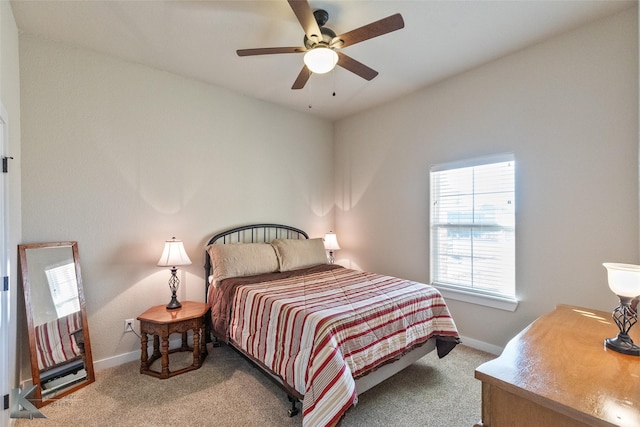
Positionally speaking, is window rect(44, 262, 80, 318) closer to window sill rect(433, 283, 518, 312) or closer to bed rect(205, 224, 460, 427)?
bed rect(205, 224, 460, 427)

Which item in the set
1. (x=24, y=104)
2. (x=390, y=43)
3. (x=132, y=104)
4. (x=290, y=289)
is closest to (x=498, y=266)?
(x=290, y=289)

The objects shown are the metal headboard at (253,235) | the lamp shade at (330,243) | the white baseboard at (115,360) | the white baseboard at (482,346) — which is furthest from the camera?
the lamp shade at (330,243)

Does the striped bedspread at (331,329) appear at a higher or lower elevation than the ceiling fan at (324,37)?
lower

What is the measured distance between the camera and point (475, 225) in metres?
3.01

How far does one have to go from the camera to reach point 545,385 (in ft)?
3.21

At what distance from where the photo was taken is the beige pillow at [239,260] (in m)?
2.90

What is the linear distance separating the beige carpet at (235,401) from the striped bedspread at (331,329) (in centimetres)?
28

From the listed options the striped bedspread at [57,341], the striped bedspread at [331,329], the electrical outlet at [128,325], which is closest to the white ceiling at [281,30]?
the striped bedspread at [331,329]

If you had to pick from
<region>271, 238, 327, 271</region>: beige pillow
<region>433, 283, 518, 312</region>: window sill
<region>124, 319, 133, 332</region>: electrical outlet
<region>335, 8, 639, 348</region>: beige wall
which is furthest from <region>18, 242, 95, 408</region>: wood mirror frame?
<region>433, 283, 518, 312</region>: window sill

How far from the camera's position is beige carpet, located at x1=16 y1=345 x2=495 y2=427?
193cm

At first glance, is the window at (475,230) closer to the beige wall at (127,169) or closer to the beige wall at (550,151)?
the beige wall at (550,151)

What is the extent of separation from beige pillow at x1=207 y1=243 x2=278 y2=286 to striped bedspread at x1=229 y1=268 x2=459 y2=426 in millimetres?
368

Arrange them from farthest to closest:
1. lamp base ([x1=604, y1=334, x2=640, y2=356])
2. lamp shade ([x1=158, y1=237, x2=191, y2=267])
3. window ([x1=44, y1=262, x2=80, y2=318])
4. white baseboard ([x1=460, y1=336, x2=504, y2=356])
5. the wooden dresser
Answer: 1. white baseboard ([x1=460, y1=336, x2=504, y2=356])
2. lamp shade ([x1=158, y1=237, x2=191, y2=267])
3. window ([x1=44, y1=262, x2=80, y2=318])
4. lamp base ([x1=604, y1=334, x2=640, y2=356])
5. the wooden dresser

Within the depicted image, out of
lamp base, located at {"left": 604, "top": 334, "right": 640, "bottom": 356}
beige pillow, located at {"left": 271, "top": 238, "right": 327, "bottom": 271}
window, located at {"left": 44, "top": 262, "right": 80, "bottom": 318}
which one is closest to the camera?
lamp base, located at {"left": 604, "top": 334, "right": 640, "bottom": 356}
